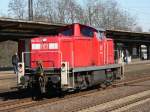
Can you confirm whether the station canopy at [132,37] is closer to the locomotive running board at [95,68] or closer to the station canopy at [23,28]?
the station canopy at [23,28]

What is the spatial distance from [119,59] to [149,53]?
1969 inches

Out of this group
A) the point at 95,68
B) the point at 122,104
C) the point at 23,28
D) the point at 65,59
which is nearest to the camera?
the point at 122,104

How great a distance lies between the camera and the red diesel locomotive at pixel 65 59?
1623 cm

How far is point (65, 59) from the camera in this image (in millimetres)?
17016

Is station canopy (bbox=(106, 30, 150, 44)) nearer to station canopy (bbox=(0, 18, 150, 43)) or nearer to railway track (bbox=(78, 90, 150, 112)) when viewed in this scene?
station canopy (bbox=(0, 18, 150, 43))

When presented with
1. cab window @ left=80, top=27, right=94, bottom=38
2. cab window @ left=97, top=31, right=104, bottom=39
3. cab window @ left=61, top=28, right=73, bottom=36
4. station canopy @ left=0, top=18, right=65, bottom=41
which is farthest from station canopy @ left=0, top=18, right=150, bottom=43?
cab window @ left=80, top=27, right=94, bottom=38

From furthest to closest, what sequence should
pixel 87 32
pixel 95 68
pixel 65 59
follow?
pixel 87 32 → pixel 95 68 → pixel 65 59

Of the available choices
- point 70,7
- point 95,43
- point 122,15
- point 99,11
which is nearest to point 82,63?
point 95,43

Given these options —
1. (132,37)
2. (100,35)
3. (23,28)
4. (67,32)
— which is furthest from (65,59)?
(132,37)

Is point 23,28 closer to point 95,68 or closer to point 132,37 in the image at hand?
point 95,68

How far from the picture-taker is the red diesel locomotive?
1623cm

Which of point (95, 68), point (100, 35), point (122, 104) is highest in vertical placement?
point (100, 35)

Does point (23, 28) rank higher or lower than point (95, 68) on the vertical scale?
higher

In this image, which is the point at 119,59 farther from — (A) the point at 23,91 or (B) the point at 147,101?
(B) the point at 147,101
